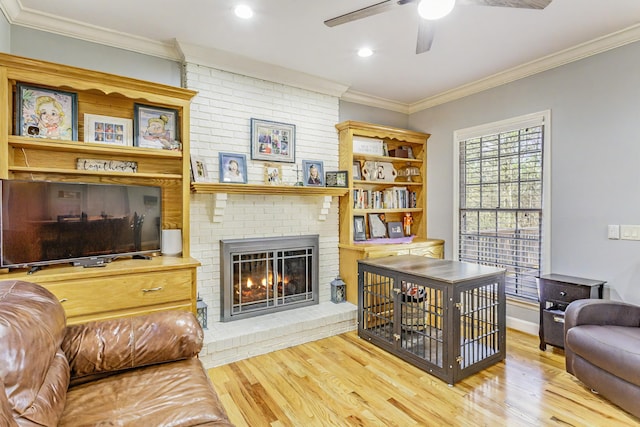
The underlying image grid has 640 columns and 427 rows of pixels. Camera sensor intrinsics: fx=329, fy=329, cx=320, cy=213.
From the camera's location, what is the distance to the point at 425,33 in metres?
Result: 2.11

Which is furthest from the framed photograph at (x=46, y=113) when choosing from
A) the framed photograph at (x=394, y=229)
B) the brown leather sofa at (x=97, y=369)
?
the framed photograph at (x=394, y=229)

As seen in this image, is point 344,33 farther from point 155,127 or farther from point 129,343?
point 129,343

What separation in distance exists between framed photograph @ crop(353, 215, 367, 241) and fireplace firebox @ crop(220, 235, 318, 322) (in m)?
0.56

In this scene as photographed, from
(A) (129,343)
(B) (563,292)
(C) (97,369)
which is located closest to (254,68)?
(A) (129,343)

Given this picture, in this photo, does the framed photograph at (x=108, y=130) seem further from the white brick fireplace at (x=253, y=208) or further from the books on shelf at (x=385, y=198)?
the books on shelf at (x=385, y=198)

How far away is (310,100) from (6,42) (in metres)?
2.49

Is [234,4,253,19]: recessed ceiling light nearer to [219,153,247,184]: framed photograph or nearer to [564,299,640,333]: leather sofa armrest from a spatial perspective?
[219,153,247,184]: framed photograph

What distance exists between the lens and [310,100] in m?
3.65

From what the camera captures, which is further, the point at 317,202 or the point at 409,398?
the point at 317,202

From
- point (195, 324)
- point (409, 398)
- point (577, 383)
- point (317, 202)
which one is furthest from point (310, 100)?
point (577, 383)

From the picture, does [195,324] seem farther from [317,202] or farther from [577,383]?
[577,383]

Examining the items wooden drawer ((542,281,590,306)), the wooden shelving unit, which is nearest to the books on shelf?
the wooden shelving unit

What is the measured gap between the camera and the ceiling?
2299mm

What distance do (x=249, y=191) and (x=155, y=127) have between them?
36.5 inches
